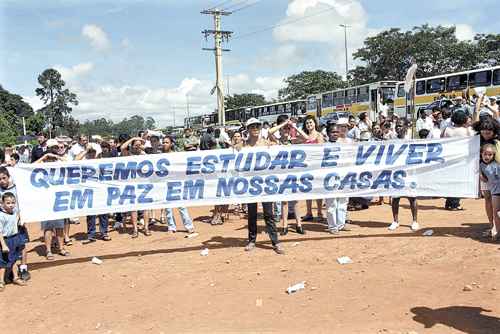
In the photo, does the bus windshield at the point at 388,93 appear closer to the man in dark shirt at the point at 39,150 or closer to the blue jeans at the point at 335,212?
the man in dark shirt at the point at 39,150

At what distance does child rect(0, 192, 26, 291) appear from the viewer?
18.5 ft

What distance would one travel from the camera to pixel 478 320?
4.06 metres

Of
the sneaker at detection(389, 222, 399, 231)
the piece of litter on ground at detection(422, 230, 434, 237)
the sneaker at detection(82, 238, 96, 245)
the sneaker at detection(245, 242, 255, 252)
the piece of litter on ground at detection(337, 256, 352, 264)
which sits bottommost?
the sneaker at detection(82, 238, 96, 245)

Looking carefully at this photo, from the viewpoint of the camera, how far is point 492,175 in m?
6.12

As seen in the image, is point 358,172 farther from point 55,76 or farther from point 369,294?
point 55,76

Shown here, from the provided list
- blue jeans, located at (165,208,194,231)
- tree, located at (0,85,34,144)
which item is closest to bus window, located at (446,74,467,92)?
blue jeans, located at (165,208,194,231)

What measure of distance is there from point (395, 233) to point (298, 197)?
5.44 ft

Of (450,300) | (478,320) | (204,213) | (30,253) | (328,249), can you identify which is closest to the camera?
(478,320)

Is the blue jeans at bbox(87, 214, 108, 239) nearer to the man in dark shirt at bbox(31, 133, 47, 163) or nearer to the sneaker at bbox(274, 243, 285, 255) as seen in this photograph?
the man in dark shirt at bbox(31, 133, 47, 163)

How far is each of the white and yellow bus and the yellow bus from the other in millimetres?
835

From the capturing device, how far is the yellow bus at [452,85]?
914 inches

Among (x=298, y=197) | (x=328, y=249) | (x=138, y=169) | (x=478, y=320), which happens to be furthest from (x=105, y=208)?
(x=478, y=320)

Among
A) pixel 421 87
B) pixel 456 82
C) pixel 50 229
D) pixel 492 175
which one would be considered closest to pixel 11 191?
pixel 50 229

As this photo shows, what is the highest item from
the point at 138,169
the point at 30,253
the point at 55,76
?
the point at 55,76
